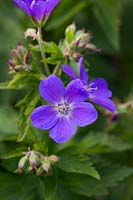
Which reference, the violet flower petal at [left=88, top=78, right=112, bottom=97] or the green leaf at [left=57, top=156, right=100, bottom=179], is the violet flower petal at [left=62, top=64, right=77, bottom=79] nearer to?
the violet flower petal at [left=88, top=78, right=112, bottom=97]

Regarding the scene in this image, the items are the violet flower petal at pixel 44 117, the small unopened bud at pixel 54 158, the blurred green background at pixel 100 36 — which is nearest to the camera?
the violet flower petal at pixel 44 117

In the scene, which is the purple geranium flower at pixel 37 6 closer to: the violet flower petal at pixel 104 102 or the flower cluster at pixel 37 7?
the flower cluster at pixel 37 7

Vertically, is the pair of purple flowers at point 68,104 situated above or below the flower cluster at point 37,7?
below

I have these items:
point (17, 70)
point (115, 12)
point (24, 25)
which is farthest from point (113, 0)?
point (17, 70)

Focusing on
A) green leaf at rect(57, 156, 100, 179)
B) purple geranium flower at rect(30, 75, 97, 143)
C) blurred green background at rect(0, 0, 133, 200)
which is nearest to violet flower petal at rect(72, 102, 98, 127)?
purple geranium flower at rect(30, 75, 97, 143)

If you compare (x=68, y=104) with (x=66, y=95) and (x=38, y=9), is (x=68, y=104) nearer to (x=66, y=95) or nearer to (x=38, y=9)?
(x=66, y=95)

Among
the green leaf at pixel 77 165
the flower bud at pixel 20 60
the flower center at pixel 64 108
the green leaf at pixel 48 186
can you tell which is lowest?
the green leaf at pixel 48 186

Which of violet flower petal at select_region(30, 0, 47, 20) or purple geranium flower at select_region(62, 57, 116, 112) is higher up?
violet flower petal at select_region(30, 0, 47, 20)

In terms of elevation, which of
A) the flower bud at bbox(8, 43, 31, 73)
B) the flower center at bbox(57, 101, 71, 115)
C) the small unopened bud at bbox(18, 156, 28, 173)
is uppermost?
the flower bud at bbox(8, 43, 31, 73)

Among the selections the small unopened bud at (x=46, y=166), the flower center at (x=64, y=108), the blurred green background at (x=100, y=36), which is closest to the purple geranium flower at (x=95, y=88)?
the flower center at (x=64, y=108)
